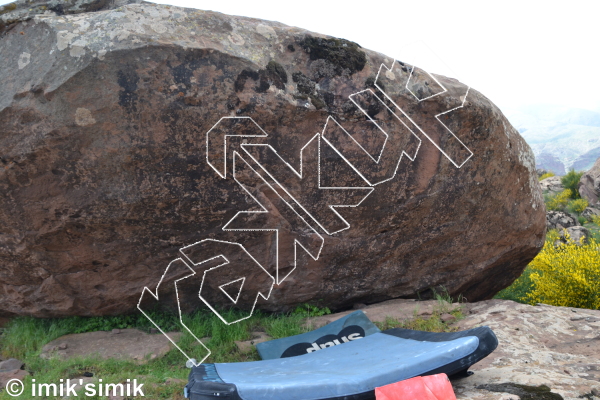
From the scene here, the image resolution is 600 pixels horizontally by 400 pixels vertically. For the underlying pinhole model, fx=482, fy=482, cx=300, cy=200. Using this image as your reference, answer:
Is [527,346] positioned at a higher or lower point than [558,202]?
higher

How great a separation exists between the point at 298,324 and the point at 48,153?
90.9 inches

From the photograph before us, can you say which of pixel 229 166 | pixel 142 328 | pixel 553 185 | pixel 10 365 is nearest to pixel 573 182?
pixel 553 185

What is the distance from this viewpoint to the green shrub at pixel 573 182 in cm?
1470

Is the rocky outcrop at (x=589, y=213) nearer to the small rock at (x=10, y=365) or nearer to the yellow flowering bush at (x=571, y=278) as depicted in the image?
the yellow flowering bush at (x=571, y=278)

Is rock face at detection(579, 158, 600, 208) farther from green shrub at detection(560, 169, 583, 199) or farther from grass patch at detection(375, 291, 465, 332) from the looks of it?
grass patch at detection(375, 291, 465, 332)

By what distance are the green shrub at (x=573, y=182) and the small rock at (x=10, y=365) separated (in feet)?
49.8

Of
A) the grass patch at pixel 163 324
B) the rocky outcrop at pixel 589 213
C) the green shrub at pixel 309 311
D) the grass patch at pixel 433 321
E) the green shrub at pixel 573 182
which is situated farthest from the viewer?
the green shrub at pixel 573 182

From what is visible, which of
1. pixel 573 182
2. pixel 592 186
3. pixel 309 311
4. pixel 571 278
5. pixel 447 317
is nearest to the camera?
pixel 447 317

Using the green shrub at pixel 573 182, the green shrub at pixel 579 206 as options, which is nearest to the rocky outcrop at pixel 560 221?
the green shrub at pixel 579 206

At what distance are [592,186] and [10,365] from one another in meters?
14.2

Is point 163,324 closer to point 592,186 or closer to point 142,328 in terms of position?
point 142,328

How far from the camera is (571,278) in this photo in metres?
4.69

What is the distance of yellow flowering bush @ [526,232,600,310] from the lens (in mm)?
4625

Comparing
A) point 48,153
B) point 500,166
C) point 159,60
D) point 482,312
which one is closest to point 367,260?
point 482,312
